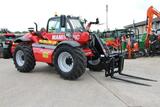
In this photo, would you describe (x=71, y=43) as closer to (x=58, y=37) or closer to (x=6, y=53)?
(x=58, y=37)

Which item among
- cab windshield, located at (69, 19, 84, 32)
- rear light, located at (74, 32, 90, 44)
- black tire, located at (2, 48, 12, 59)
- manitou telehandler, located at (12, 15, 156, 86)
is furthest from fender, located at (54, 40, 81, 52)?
black tire, located at (2, 48, 12, 59)

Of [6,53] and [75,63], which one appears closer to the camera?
[75,63]

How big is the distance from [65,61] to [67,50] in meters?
0.50

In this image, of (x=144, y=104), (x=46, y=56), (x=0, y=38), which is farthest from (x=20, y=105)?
(x=0, y=38)

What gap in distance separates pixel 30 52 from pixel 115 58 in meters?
3.40

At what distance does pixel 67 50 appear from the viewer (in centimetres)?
931

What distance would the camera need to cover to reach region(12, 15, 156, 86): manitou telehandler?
921 cm

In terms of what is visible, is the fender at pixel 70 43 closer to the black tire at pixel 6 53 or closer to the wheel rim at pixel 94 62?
the wheel rim at pixel 94 62

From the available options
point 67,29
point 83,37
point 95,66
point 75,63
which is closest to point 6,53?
point 95,66

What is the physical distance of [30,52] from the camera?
1096 cm

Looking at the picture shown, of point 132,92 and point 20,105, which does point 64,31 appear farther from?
point 20,105

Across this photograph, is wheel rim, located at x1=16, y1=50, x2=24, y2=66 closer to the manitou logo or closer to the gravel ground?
the gravel ground

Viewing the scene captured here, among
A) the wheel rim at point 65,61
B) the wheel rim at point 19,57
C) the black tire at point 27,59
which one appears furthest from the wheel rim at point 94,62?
the wheel rim at point 19,57

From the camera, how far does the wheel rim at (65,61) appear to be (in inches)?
374
